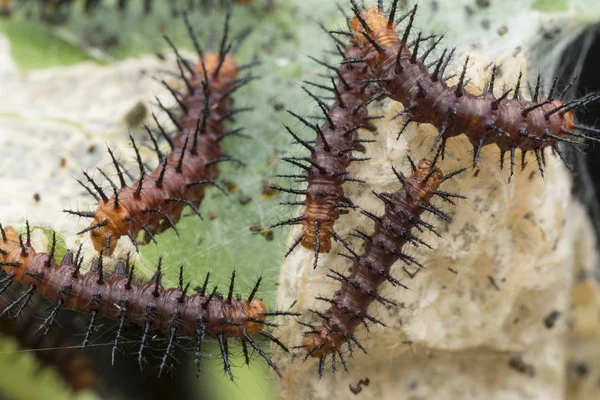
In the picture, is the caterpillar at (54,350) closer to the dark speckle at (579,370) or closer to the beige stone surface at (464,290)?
the beige stone surface at (464,290)

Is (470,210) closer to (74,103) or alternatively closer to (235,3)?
(235,3)

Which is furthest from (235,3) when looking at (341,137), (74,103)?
(341,137)

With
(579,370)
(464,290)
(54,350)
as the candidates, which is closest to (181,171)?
(54,350)

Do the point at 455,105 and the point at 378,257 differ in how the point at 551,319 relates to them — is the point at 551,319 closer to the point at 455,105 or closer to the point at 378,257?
the point at 378,257

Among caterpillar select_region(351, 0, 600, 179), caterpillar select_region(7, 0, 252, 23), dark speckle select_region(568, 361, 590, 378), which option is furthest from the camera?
dark speckle select_region(568, 361, 590, 378)

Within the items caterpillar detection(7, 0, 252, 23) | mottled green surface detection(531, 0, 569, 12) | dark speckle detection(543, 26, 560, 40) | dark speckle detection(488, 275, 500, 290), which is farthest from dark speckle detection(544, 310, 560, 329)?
caterpillar detection(7, 0, 252, 23)

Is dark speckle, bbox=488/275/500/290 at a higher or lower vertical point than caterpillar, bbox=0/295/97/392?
higher

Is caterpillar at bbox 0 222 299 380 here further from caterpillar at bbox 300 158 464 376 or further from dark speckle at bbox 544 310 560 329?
dark speckle at bbox 544 310 560 329
